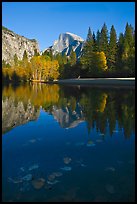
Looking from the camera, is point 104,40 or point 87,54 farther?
point 87,54

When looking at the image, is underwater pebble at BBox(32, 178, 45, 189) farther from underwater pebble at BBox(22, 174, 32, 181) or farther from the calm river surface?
underwater pebble at BBox(22, 174, 32, 181)

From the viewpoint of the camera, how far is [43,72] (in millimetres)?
90500

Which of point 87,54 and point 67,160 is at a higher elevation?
point 87,54

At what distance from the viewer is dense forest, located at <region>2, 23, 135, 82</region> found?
5905 cm

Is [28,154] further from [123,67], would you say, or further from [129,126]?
[123,67]

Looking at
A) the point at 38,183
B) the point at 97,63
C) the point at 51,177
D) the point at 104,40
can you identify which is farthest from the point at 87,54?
the point at 38,183

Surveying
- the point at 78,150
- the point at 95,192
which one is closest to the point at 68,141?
the point at 78,150

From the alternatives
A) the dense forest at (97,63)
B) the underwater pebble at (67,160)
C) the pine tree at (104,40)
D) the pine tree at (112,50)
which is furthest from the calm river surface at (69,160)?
the pine tree at (104,40)

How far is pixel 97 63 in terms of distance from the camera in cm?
6316

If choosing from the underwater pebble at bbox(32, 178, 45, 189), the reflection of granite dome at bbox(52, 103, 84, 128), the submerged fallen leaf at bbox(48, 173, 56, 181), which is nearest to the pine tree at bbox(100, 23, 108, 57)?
the reflection of granite dome at bbox(52, 103, 84, 128)

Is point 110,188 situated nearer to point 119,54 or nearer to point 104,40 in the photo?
point 119,54

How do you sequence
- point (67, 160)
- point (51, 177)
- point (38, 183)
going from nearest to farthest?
point (38, 183) → point (51, 177) → point (67, 160)

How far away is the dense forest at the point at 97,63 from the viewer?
194 feet

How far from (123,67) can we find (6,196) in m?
55.0
